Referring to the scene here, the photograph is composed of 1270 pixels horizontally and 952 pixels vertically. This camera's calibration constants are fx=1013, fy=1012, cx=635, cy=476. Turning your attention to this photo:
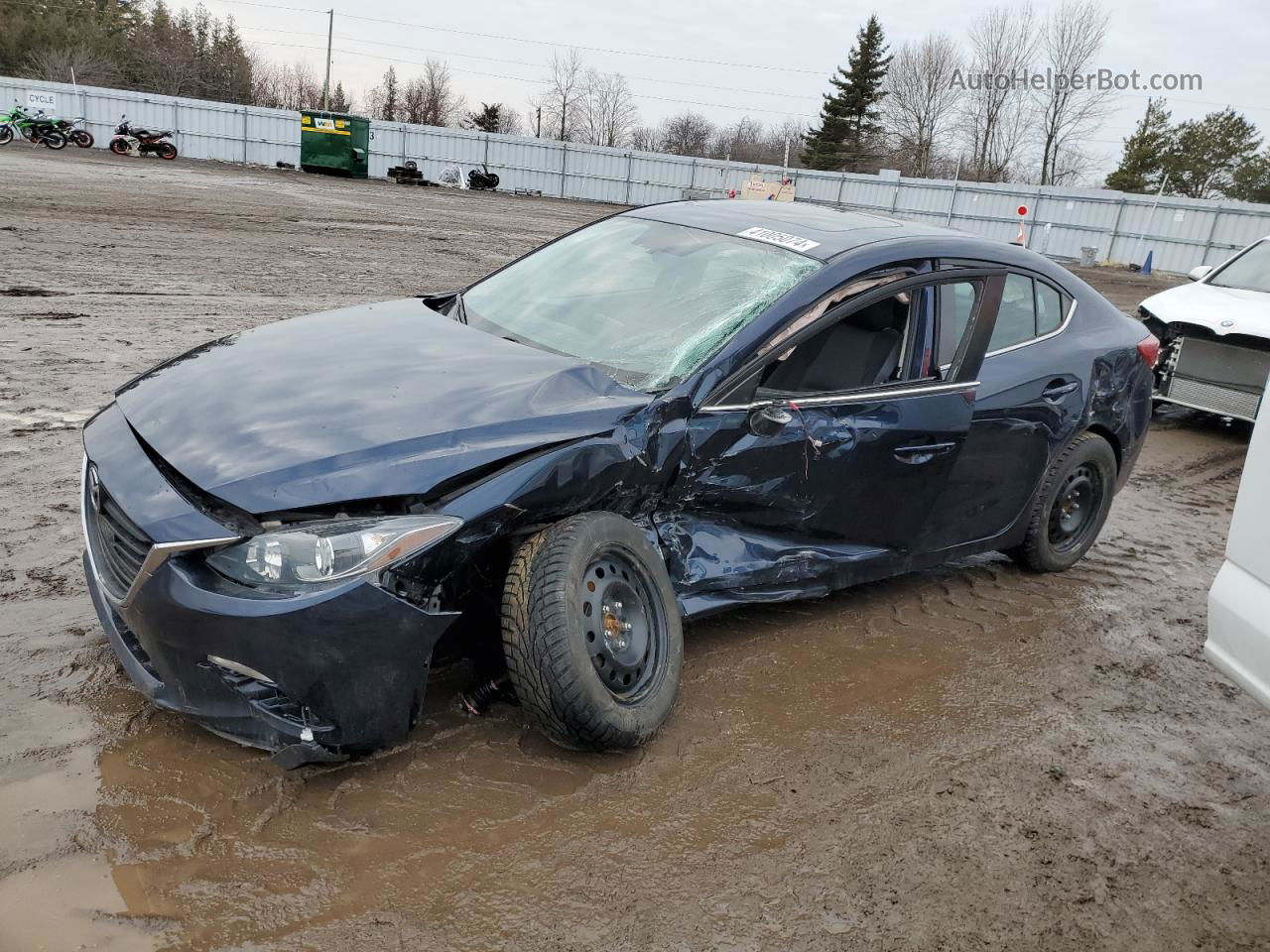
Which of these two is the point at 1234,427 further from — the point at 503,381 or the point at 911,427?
the point at 503,381

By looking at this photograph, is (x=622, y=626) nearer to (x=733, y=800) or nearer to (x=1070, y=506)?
(x=733, y=800)

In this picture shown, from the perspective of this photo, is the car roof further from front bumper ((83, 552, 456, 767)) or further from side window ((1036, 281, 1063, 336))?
front bumper ((83, 552, 456, 767))

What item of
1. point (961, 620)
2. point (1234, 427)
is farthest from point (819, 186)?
point (961, 620)

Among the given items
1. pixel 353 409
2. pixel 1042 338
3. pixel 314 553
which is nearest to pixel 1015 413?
pixel 1042 338

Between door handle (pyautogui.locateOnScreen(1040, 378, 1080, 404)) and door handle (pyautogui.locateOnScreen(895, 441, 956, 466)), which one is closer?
door handle (pyautogui.locateOnScreen(895, 441, 956, 466))

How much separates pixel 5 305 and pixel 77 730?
22.9 feet

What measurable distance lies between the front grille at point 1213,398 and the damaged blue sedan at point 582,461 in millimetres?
4098

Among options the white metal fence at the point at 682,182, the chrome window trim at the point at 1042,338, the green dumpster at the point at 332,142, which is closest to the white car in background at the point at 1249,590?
the chrome window trim at the point at 1042,338

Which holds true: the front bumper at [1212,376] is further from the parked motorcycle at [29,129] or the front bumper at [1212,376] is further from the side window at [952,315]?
the parked motorcycle at [29,129]

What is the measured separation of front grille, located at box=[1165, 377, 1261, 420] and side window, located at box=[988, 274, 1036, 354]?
459cm

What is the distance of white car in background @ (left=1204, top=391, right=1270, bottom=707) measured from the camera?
2.78 meters

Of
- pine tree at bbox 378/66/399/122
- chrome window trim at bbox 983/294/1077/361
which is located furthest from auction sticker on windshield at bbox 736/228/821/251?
pine tree at bbox 378/66/399/122

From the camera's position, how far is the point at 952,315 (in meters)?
4.24

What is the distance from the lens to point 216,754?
9.64 feet
